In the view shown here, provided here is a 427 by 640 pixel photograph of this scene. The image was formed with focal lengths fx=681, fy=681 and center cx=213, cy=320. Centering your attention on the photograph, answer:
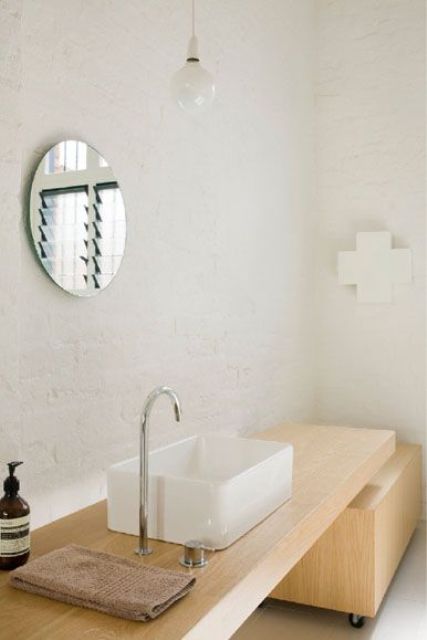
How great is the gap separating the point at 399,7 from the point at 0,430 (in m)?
3.74

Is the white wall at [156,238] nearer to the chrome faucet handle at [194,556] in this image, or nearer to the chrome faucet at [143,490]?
the chrome faucet at [143,490]

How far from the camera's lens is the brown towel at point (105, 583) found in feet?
4.65

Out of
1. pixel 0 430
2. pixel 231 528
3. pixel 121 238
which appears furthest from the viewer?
pixel 121 238

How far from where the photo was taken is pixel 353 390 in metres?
4.34

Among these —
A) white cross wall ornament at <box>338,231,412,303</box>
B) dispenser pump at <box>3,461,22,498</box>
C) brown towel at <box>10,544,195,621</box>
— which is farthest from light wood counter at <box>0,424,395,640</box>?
white cross wall ornament at <box>338,231,412,303</box>

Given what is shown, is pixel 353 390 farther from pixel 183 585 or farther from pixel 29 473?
pixel 183 585

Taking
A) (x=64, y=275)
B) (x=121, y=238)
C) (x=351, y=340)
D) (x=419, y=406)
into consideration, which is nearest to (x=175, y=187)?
(x=121, y=238)

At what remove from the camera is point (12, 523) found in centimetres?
162

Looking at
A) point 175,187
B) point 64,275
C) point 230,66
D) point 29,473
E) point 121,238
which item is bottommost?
point 29,473

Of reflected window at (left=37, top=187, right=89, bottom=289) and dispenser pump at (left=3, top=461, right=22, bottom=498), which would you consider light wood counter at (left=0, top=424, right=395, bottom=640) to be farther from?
reflected window at (left=37, top=187, right=89, bottom=289)

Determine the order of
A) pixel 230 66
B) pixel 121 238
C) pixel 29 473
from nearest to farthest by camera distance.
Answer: pixel 29 473 → pixel 121 238 → pixel 230 66

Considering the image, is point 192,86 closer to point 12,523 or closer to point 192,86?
point 192,86

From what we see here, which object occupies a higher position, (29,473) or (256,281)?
(256,281)

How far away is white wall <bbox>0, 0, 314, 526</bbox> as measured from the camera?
2002 millimetres
